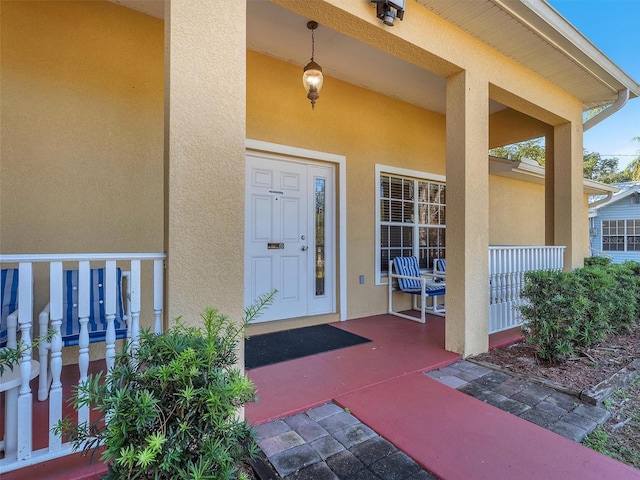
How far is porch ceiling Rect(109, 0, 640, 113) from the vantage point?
2.94 meters

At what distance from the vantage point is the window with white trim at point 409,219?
496 centimetres

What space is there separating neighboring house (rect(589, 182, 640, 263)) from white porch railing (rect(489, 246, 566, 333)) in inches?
452

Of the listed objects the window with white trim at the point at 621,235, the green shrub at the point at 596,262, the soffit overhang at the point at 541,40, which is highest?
the soffit overhang at the point at 541,40

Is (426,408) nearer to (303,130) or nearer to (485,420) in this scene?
(485,420)

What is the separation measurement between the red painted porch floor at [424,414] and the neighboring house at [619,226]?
13817 mm

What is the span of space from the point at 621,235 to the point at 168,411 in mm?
18112

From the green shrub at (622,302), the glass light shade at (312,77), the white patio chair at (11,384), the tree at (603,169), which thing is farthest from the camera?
the tree at (603,169)

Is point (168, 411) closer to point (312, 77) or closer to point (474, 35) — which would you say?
point (312, 77)

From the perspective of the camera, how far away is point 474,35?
10.5 ft

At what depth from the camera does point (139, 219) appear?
308 cm

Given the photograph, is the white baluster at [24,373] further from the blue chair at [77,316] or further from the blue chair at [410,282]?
the blue chair at [410,282]

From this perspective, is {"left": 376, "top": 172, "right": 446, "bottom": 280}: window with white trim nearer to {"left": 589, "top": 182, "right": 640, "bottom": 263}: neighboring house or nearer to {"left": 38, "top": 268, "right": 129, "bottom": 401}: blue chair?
{"left": 38, "top": 268, "right": 129, "bottom": 401}: blue chair

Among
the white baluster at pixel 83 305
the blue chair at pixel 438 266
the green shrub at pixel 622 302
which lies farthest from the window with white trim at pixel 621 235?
the white baluster at pixel 83 305

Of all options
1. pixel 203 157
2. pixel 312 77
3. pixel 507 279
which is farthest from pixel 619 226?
pixel 203 157
